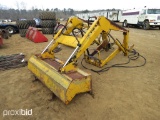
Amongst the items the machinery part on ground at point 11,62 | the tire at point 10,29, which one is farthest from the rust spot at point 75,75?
the tire at point 10,29

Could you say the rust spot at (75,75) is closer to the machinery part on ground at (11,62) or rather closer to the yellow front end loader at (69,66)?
the yellow front end loader at (69,66)

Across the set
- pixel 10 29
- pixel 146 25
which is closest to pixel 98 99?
pixel 10 29

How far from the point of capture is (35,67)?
473 cm

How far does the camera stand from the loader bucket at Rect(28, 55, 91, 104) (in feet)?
11.5

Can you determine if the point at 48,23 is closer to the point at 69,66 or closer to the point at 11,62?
the point at 11,62

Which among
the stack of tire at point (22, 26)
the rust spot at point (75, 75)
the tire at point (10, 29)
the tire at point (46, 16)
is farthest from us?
the tire at point (10, 29)

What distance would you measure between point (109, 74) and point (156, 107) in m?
1.93

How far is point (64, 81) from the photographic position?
3.63 meters

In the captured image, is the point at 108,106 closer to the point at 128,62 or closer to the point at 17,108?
the point at 17,108

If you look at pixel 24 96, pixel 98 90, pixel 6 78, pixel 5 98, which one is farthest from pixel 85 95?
pixel 6 78

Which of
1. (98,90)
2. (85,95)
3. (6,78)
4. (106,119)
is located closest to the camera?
(106,119)

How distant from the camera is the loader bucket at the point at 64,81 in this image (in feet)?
11.5

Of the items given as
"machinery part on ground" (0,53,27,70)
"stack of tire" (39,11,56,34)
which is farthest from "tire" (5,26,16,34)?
"machinery part on ground" (0,53,27,70)

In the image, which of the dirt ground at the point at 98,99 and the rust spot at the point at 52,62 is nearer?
the dirt ground at the point at 98,99
